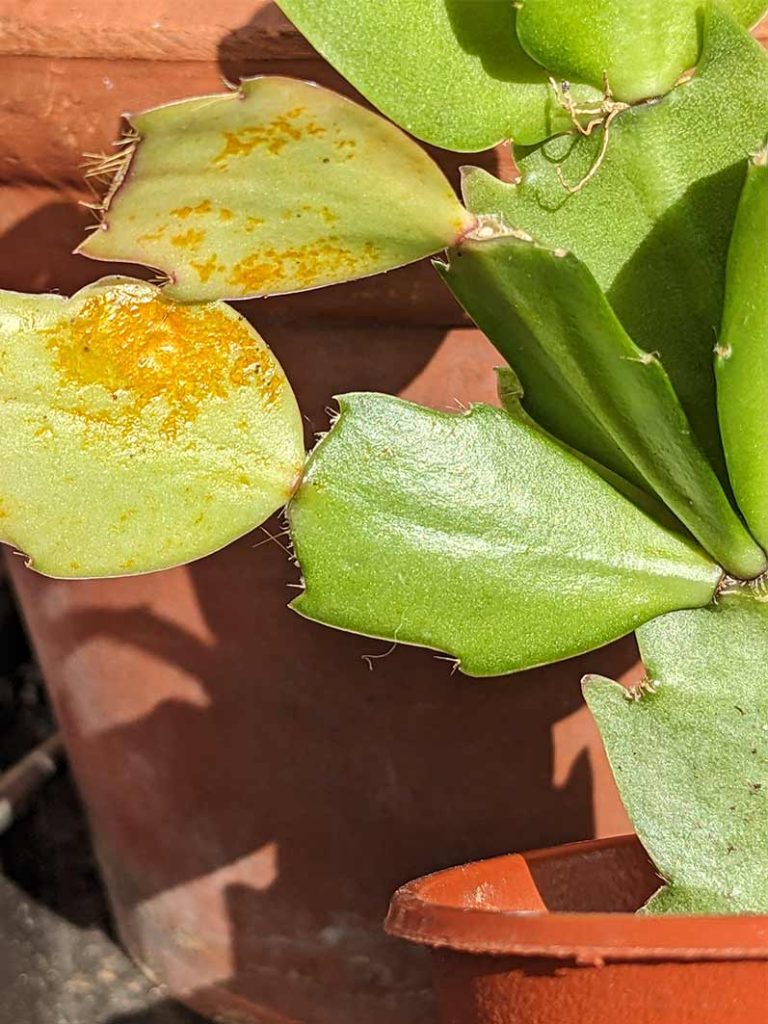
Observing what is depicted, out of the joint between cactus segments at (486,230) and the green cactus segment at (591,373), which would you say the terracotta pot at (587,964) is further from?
the joint between cactus segments at (486,230)

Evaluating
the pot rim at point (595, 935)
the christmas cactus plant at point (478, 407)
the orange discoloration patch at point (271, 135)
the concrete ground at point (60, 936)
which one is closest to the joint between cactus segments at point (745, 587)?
the christmas cactus plant at point (478, 407)

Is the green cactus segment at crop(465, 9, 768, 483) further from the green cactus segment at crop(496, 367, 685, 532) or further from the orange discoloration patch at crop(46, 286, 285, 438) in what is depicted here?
the orange discoloration patch at crop(46, 286, 285, 438)

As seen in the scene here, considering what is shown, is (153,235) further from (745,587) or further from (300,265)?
(745,587)

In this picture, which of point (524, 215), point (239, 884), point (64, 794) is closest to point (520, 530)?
point (524, 215)

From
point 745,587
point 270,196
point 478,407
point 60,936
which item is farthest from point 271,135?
point 60,936

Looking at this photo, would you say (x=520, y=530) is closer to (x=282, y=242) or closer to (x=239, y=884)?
(x=282, y=242)
